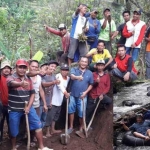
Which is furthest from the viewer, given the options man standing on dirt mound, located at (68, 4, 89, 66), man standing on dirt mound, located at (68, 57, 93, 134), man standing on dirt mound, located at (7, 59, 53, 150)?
man standing on dirt mound, located at (68, 4, 89, 66)

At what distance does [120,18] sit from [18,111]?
9.83m

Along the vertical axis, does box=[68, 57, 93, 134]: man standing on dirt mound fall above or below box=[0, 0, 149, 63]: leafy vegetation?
below

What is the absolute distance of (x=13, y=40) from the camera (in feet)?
44.4

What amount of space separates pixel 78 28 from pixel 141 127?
3.27 meters

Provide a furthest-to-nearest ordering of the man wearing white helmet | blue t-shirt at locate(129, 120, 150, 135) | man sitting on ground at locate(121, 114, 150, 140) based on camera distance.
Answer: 1. the man wearing white helmet
2. blue t-shirt at locate(129, 120, 150, 135)
3. man sitting on ground at locate(121, 114, 150, 140)

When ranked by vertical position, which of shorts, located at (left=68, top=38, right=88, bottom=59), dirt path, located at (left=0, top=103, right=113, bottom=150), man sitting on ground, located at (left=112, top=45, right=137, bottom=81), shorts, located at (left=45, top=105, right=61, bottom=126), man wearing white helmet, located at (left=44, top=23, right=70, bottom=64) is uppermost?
man wearing white helmet, located at (left=44, top=23, right=70, bottom=64)

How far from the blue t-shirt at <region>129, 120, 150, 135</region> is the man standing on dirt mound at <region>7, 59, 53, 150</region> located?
2959 mm

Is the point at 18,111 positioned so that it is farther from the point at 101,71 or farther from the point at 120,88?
the point at 120,88

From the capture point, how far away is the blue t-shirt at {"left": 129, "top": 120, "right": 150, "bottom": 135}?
7830mm

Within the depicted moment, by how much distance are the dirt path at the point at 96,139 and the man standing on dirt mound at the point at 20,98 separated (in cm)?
75

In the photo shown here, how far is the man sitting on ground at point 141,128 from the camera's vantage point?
7.66 metres

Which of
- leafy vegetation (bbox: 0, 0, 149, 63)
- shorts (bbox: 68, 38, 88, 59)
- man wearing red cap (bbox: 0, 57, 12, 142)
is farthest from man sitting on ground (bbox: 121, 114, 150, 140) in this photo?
leafy vegetation (bbox: 0, 0, 149, 63)

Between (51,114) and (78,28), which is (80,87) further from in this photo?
(78,28)

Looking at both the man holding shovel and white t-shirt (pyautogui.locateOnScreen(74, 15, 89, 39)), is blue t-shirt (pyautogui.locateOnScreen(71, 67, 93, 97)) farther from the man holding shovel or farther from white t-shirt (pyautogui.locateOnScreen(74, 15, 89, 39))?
white t-shirt (pyautogui.locateOnScreen(74, 15, 89, 39))
